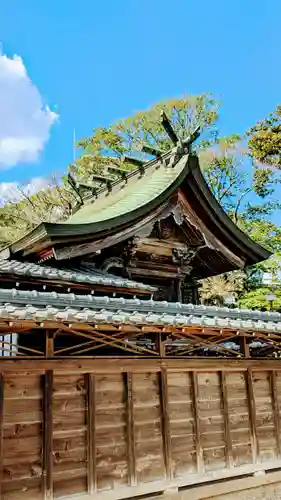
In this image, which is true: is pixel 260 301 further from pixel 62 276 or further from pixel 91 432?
pixel 91 432

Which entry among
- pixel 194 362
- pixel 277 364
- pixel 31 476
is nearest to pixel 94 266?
pixel 194 362

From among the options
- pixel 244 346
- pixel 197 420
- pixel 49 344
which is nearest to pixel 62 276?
pixel 49 344

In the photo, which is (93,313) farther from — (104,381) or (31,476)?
(31,476)

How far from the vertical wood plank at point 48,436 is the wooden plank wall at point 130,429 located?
1cm

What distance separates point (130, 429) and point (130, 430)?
0.04ft

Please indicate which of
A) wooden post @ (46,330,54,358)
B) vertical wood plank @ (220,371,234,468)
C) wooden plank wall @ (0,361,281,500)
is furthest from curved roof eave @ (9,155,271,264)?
vertical wood plank @ (220,371,234,468)

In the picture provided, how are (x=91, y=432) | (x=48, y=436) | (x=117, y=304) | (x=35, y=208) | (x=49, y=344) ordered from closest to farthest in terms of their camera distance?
(x=48, y=436) < (x=49, y=344) < (x=91, y=432) < (x=117, y=304) < (x=35, y=208)

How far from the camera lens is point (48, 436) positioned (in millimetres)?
5379

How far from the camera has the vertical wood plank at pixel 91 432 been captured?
5612 millimetres

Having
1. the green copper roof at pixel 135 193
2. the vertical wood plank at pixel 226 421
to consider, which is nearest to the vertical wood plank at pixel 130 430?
the vertical wood plank at pixel 226 421

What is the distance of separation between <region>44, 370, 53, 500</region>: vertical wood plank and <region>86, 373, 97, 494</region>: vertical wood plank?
0.54m

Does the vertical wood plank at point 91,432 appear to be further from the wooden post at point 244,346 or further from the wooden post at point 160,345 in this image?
the wooden post at point 244,346

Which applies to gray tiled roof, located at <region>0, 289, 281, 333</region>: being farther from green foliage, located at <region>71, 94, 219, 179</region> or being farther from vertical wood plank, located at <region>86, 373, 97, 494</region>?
green foliage, located at <region>71, 94, 219, 179</region>

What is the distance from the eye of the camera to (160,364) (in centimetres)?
664
